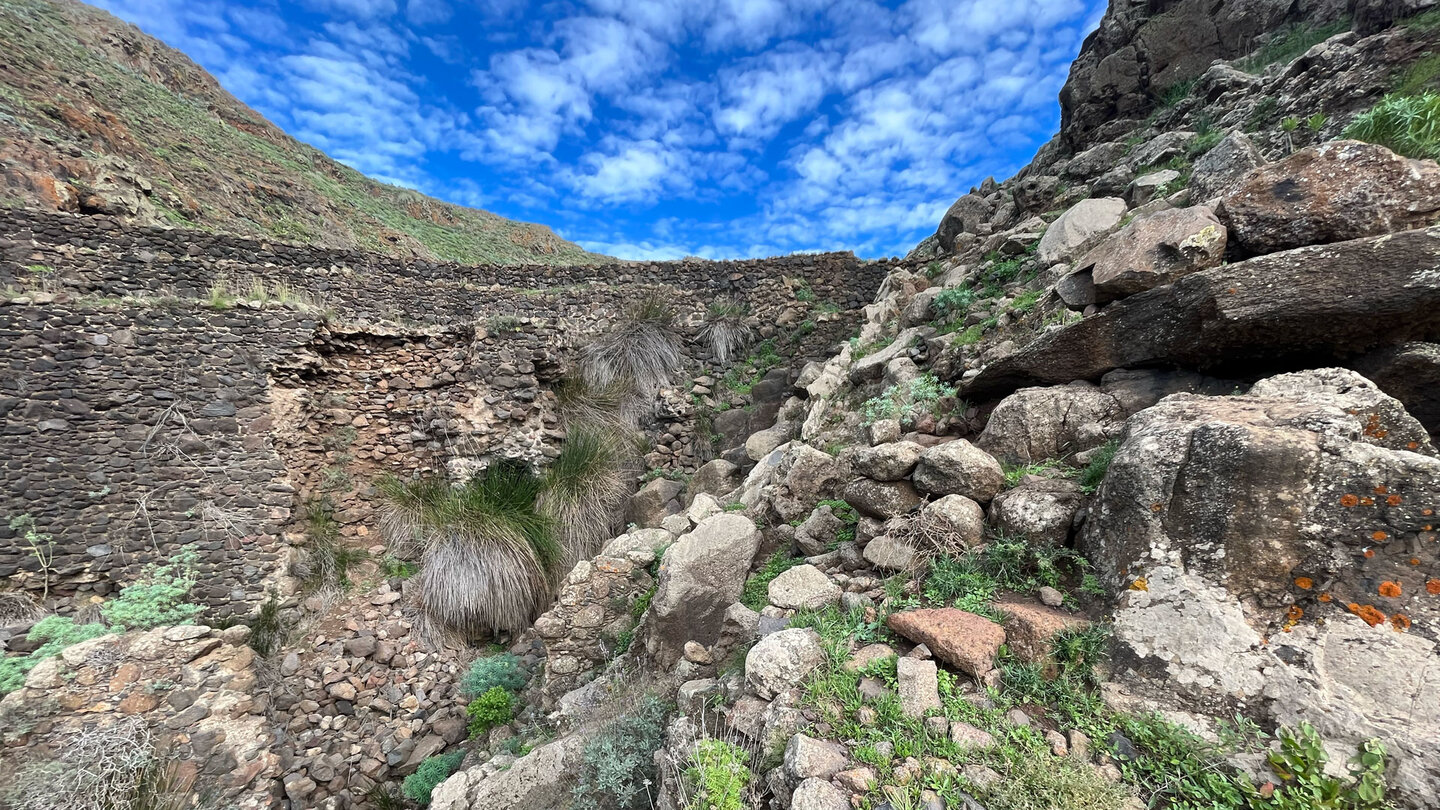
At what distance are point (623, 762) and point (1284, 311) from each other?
4.37 metres

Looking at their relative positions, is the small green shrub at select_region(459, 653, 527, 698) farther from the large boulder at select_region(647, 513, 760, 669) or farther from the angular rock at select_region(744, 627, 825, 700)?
the angular rock at select_region(744, 627, 825, 700)

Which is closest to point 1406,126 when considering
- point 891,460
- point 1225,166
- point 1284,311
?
point 1225,166

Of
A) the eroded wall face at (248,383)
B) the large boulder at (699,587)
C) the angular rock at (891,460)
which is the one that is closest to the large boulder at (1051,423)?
the angular rock at (891,460)

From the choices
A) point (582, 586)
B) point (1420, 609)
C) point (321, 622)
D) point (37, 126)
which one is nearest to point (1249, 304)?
point (1420, 609)

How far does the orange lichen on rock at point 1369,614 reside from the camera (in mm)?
1737

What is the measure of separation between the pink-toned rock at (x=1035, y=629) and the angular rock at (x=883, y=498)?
100 cm

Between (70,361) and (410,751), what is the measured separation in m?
5.81

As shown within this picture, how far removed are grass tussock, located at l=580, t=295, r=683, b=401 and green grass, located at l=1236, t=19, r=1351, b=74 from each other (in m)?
8.90

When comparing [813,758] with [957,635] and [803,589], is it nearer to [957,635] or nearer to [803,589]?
[957,635]

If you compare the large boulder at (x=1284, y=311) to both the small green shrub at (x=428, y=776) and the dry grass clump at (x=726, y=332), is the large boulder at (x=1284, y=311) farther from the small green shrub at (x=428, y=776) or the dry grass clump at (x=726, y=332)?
the small green shrub at (x=428, y=776)

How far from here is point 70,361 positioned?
18.0 ft

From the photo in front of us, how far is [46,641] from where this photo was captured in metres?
4.50

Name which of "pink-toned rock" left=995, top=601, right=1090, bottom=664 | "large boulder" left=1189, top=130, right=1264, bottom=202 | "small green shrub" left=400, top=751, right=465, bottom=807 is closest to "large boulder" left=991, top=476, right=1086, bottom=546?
"pink-toned rock" left=995, top=601, right=1090, bottom=664

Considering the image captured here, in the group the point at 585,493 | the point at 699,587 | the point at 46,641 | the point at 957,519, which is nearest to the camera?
the point at 957,519
